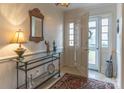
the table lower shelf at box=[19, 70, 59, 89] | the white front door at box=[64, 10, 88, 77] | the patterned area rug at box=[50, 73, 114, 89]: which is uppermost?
the white front door at box=[64, 10, 88, 77]

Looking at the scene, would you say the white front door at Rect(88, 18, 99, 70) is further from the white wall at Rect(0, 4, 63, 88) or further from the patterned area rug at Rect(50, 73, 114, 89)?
the white wall at Rect(0, 4, 63, 88)

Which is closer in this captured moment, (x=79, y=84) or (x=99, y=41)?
(x=79, y=84)

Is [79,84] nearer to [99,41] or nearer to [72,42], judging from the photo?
[99,41]

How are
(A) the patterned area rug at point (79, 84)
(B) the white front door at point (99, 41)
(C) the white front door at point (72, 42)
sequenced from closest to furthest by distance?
(A) the patterned area rug at point (79, 84) → (B) the white front door at point (99, 41) → (C) the white front door at point (72, 42)

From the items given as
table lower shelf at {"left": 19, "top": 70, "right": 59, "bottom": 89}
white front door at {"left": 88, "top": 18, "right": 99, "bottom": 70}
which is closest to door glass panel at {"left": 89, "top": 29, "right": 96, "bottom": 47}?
white front door at {"left": 88, "top": 18, "right": 99, "bottom": 70}

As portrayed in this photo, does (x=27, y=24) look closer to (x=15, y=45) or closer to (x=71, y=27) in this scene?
(x=15, y=45)

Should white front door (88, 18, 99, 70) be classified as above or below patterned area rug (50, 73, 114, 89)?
above

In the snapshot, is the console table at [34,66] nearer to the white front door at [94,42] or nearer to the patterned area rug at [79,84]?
the patterned area rug at [79,84]

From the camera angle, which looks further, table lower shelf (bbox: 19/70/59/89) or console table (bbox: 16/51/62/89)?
table lower shelf (bbox: 19/70/59/89)

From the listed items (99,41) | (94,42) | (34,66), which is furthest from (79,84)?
(94,42)

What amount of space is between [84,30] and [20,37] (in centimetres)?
194

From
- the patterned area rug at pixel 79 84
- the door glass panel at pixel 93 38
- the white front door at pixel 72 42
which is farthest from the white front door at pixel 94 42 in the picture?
the patterned area rug at pixel 79 84

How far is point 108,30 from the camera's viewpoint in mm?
4145
